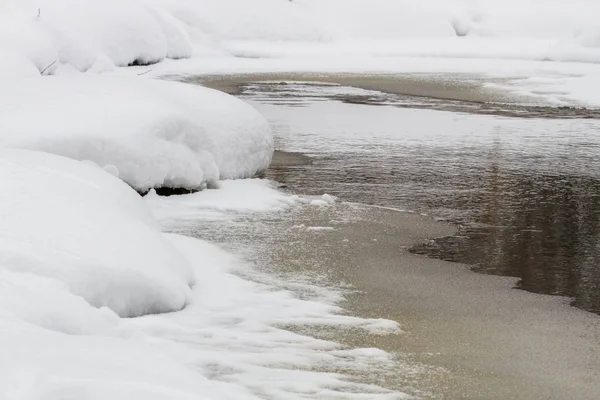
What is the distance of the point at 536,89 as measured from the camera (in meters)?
22.9

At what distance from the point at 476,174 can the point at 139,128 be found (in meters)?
3.93

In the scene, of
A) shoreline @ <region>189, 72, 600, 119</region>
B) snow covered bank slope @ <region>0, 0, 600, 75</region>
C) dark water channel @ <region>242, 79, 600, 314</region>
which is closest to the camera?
dark water channel @ <region>242, 79, 600, 314</region>

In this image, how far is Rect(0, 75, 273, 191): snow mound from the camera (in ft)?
26.5

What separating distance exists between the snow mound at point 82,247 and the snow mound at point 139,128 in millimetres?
1468

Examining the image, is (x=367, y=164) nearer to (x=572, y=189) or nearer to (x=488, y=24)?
(x=572, y=189)

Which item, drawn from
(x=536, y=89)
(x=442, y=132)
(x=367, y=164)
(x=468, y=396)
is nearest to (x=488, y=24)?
(x=536, y=89)

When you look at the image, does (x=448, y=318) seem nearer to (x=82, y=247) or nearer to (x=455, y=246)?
(x=455, y=246)

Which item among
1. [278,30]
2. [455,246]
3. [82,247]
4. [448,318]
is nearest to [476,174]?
[455,246]

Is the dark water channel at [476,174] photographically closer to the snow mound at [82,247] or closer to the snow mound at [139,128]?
the snow mound at [139,128]

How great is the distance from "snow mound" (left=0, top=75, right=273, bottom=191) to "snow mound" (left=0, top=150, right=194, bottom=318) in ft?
4.82

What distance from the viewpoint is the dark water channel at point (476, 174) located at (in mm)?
7008

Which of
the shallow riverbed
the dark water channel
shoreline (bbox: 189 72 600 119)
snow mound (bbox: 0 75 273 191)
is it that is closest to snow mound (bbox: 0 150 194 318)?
the shallow riverbed

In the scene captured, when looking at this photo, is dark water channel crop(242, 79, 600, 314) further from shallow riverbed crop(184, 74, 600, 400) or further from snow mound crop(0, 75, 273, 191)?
snow mound crop(0, 75, 273, 191)

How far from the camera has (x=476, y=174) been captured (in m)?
10.8
